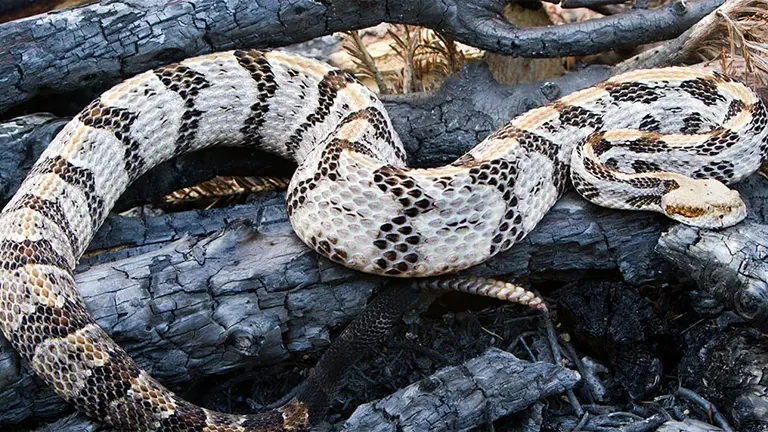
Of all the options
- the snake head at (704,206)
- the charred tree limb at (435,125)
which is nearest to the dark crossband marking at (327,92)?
the charred tree limb at (435,125)

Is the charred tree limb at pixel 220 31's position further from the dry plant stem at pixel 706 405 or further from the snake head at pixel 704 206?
the dry plant stem at pixel 706 405

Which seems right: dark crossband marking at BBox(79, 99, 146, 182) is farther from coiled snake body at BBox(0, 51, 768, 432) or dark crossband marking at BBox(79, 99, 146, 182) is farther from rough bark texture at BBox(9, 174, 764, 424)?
rough bark texture at BBox(9, 174, 764, 424)

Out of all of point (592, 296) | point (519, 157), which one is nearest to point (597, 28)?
point (519, 157)

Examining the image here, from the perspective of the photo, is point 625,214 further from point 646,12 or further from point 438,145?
point 646,12

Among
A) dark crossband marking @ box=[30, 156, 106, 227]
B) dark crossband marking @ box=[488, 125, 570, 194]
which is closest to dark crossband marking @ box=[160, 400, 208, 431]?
dark crossband marking @ box=[30, 156, 106, 227]

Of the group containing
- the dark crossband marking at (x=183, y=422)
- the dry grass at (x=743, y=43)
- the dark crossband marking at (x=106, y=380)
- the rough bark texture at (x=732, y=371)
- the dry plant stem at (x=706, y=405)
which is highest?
the dry grass at (x=743, y=43)

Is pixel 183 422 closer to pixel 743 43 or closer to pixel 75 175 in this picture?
pixel 75 175

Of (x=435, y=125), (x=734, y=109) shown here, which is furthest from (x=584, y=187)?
(x=435, y=125)
